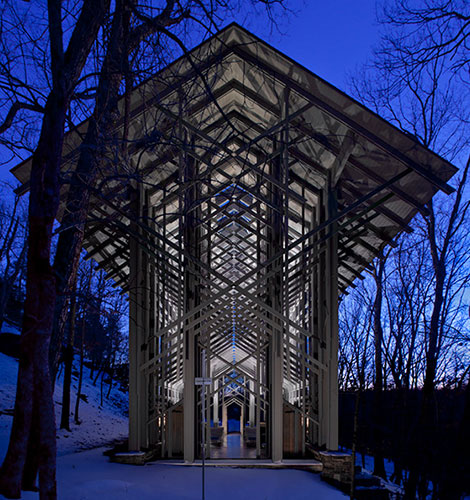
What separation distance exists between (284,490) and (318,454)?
191 centimetres

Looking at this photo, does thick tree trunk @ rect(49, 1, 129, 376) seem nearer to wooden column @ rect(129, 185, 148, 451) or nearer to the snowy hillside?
wooden column @ rect(129, 185, 148, 451)

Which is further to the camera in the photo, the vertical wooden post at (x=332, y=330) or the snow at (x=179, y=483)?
the vertical wooden post at (x=332, y=330)

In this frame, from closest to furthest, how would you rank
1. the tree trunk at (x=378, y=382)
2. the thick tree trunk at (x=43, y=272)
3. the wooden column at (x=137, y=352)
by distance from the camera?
the thick tree trunk at (x=43, y=272), the wooden column at (x=137, y=352), the tree trunk at (x=378, y=382)

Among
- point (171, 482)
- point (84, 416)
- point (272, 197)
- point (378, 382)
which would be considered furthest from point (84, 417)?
point (171, 482)

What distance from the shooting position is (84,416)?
2505 cm

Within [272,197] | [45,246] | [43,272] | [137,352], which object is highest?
[272,197]

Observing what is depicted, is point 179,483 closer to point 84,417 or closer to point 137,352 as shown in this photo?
point 137,352

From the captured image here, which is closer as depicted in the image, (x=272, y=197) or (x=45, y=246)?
(x=45, y=246)

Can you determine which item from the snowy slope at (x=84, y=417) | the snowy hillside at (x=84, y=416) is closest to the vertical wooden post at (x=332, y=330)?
the snowy slope at (x=84, y=417)

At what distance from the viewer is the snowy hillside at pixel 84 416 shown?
1737 centimetres

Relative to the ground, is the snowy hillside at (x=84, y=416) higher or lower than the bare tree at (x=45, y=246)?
lower

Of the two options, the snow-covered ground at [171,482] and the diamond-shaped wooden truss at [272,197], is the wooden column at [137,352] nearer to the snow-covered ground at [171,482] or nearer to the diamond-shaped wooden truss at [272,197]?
the diamond-shaped wooden truss at [272,197]

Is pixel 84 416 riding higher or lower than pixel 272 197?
lower

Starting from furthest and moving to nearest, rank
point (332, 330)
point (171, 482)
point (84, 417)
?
point (84, 417) → point (332, 330) → point (171, 482)
